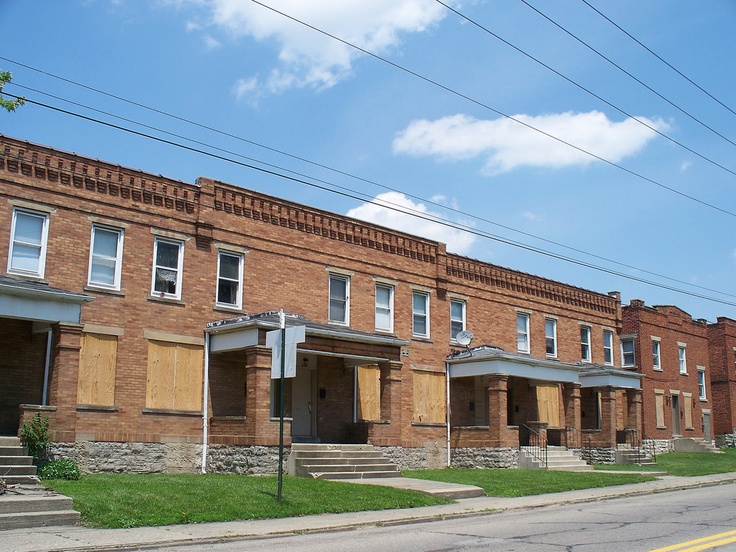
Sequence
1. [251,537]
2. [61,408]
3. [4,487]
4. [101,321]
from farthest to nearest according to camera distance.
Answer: [101,321] → [61,408] → [4,487] → [251,537]

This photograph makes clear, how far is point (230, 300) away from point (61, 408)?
6.41m

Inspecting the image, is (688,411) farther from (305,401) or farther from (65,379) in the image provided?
(65,379)

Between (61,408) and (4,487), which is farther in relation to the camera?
(61,408)

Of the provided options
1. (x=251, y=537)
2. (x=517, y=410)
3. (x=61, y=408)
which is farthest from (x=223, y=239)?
(x=517, y=410)

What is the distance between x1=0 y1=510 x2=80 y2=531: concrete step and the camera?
12.2m

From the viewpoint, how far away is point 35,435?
57.5 feet

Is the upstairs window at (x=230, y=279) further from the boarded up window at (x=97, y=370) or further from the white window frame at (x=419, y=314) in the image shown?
the white window frame at (x=419, y=314)

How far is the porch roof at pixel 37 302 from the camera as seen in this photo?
17.6 metres

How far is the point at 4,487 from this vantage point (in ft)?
45.8

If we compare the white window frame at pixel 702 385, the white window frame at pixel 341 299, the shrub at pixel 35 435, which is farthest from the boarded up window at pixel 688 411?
the shrub at pixel 35 435

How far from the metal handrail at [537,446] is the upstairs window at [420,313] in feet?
16.7

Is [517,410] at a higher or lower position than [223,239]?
lower

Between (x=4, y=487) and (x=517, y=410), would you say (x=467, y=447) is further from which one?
(x=4, y=487)

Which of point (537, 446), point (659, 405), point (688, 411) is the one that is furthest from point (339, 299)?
point (688, 411)
